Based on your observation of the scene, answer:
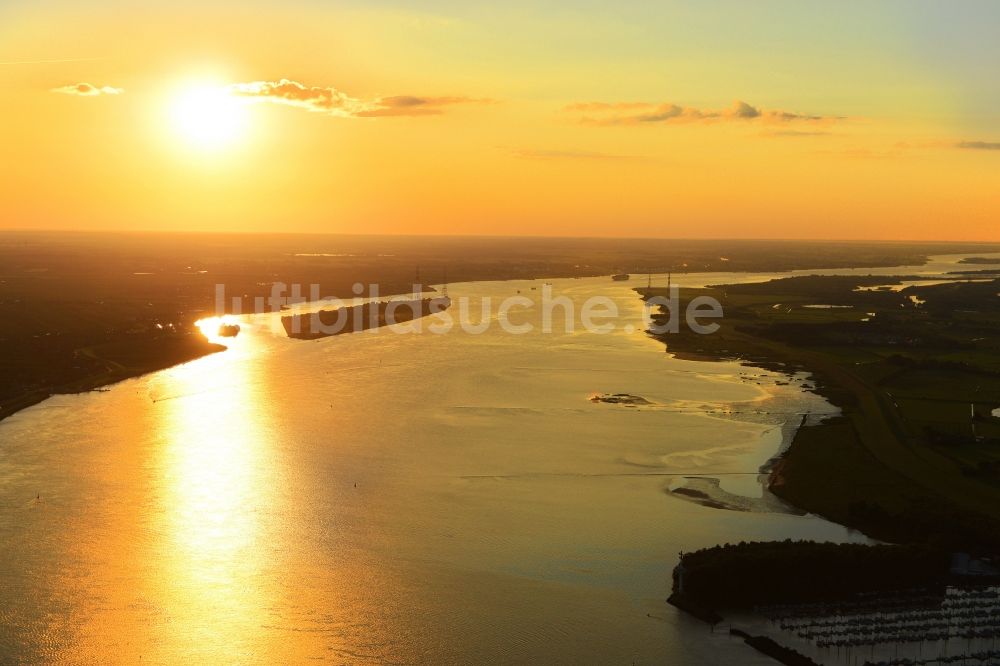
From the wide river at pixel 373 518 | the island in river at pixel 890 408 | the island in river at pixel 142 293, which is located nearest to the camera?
the wide river at pixel 373 518

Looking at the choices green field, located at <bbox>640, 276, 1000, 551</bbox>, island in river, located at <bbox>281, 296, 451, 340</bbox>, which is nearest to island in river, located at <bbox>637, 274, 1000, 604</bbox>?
green field, located at <bbox>640, 276, 1000, 551</bbox>

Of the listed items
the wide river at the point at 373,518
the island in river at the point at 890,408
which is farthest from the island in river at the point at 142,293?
the island in river at the point at 890,408

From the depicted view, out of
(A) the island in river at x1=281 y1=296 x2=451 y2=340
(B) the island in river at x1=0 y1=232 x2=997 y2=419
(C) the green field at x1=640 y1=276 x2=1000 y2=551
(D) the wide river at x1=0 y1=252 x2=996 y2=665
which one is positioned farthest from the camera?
(A) the island in river at x1=281 y1=296 x2=451 y2=340

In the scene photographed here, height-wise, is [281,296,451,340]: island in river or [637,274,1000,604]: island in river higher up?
[281,296,451,340]: island in river

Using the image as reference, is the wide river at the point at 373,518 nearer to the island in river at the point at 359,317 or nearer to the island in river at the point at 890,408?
the island in river at the point at 890,408

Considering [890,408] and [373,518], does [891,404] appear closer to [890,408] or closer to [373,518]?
[890,408]

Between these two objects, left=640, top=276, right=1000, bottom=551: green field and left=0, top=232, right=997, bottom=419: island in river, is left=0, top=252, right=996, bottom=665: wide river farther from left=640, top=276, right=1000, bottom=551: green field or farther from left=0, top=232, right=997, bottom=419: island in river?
left=0, top=232, right=997, bottom=419: island in river

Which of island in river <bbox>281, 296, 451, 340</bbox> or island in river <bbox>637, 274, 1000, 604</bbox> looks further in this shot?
island in river <bbox>281, 296, 451, 340</bbox>

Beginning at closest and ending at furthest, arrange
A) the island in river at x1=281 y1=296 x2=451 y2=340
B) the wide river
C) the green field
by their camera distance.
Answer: the wide river, the green field, the island in river at x1=281 y1=296 x2=451 y2=340

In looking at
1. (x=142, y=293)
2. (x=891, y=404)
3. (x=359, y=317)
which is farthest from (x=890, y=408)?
(x=142, y=293)

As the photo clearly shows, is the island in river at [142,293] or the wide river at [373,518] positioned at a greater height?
the island in river at [142,293]
